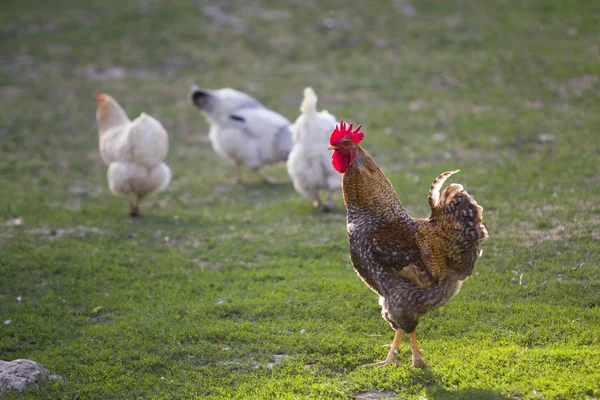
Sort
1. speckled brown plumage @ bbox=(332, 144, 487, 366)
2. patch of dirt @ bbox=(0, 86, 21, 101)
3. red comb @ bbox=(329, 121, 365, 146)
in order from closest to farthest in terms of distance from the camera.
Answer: speckled brown plumage @ bbox=(332, 144, 487, 366)
red comb @ bbox=(329, 121, 365, 146)
patch of dirt @ bbox=(0, 86, 21, 101)

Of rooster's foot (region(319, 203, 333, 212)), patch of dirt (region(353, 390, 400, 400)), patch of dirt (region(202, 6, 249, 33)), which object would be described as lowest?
patch of dirt (region(353, 390, 400, 400))

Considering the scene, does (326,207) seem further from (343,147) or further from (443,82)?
(443,82)

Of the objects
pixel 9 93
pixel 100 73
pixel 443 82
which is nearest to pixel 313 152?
pixel 443 82

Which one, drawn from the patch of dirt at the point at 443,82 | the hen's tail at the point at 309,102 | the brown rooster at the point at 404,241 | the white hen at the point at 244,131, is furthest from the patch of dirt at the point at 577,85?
the brown rooster at the point at 404,241

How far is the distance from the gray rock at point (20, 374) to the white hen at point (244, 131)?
8126mm

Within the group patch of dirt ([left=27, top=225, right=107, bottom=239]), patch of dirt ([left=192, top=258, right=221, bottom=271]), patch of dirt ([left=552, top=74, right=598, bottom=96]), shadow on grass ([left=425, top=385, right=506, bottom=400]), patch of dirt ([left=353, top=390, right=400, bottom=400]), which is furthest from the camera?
patch of dirt ([left=552, top=74, right=598, bottom=96])

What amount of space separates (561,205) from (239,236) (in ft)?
17.4

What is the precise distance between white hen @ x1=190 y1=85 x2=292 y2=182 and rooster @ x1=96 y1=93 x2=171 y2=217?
2619 millimetres

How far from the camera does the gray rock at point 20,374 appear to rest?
21.7ft

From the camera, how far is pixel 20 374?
671cm

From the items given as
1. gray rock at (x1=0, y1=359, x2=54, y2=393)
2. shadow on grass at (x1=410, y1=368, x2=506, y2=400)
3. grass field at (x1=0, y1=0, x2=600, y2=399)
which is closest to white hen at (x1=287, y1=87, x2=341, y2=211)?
grass field at (x1=0, y1=0, x2=600, y2=399)

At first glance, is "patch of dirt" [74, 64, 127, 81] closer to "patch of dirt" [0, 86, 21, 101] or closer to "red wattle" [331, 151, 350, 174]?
"patch of dirt" [0, 86, 21, 101]

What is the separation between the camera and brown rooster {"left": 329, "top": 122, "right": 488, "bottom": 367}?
6.40 metres

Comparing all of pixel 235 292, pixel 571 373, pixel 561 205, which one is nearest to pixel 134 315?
pixel 235 292
